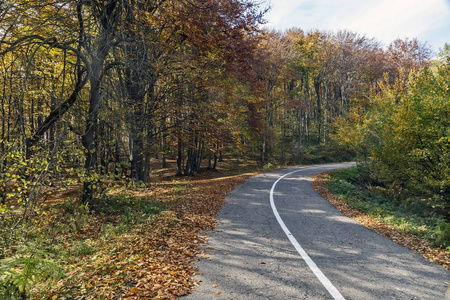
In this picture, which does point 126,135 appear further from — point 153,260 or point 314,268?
point 314,268

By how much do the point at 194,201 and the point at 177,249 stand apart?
16.7 ft

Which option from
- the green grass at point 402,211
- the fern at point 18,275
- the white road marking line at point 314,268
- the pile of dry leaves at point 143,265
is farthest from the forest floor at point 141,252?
the white road marking line at point 314,268

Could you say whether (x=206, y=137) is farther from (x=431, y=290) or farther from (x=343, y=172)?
(x=343, y=172)

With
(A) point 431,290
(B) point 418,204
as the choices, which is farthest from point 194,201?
(B) point 418,204

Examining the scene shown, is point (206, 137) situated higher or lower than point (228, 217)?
higher

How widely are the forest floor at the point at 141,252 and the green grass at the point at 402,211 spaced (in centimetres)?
49

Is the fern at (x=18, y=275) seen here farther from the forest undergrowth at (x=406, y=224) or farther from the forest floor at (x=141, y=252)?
the forest undergrowth at (x=406, y=224)

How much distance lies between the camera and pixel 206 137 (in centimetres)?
1488

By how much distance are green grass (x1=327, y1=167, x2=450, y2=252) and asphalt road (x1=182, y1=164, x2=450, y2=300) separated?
51.5 inches

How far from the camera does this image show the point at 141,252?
17.0 feet

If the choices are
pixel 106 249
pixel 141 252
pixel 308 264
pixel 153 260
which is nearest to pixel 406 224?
pixel 308 264

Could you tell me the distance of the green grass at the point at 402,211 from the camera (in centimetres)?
679

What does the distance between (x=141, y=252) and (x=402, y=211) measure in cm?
1183

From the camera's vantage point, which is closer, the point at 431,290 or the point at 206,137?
the point at 431,290
